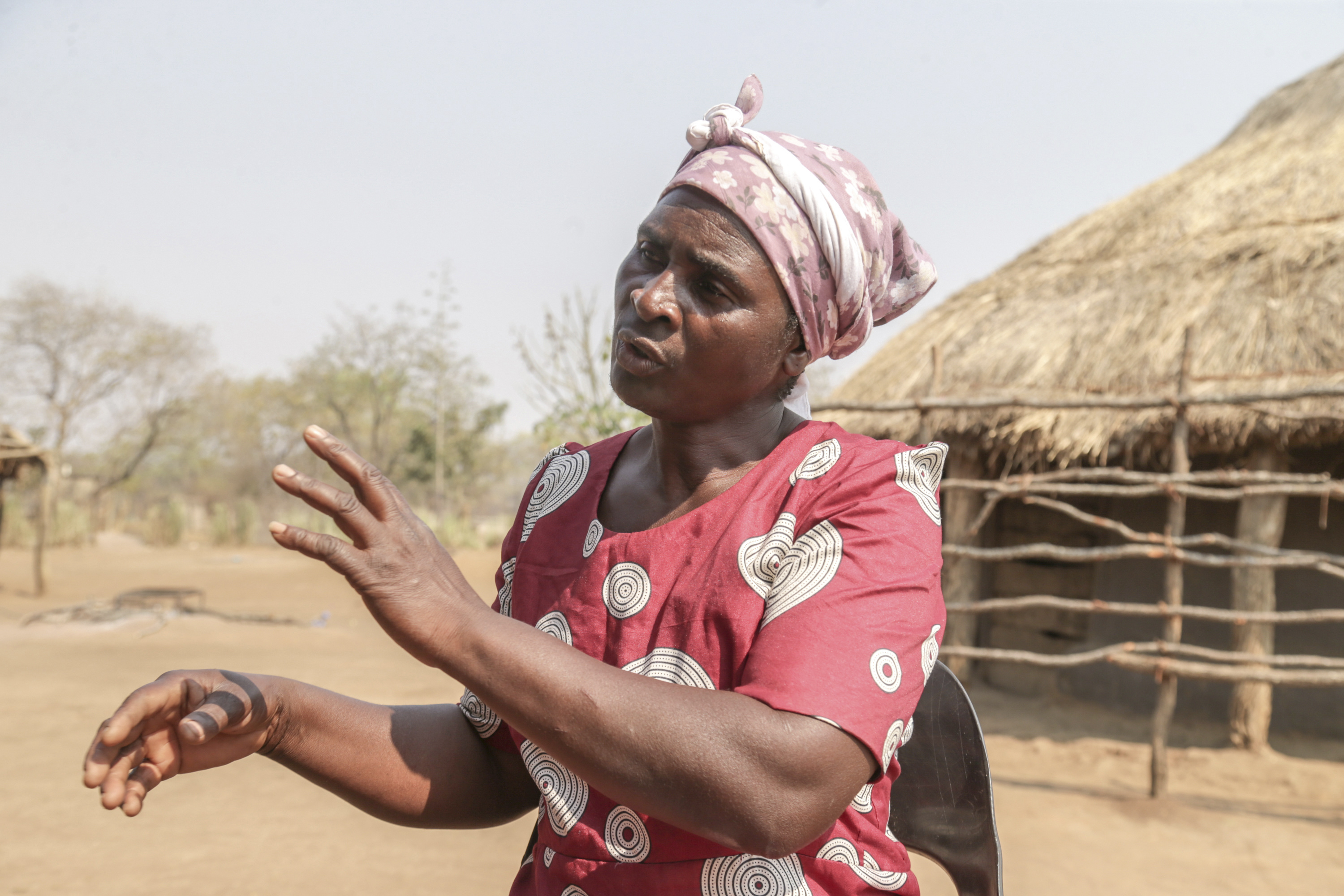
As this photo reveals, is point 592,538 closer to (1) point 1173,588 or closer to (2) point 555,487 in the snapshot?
(2) point 555,487

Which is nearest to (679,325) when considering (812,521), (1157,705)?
(812,521)

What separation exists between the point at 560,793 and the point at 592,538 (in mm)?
365

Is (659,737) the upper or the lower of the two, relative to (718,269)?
lower

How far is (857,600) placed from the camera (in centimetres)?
114

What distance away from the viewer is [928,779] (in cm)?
155

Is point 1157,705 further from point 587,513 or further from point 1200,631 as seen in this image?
point 587,513

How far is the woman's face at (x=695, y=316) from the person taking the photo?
1320 mm

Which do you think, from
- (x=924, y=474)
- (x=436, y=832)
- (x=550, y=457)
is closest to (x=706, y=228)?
(x=924, y=474)

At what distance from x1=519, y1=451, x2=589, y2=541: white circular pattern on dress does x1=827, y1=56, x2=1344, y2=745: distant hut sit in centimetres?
525

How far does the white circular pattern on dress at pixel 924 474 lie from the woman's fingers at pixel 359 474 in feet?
2.17

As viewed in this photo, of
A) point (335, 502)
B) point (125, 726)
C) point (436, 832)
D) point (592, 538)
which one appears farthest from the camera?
point (436, 832)

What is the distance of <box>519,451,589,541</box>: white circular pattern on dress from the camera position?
1.58 metres

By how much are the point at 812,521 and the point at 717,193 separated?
47cm

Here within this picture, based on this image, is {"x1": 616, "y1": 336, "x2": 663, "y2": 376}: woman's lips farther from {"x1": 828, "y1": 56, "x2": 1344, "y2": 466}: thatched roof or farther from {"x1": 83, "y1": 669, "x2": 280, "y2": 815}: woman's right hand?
{"x1": 828, "y1": 56, "x2": 1344, "y2": 466}: thatched roof
